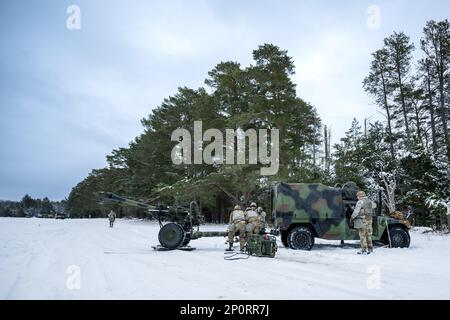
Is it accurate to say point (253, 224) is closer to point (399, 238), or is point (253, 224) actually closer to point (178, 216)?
point (178, 216)

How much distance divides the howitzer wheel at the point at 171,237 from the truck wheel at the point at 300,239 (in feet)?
12.3

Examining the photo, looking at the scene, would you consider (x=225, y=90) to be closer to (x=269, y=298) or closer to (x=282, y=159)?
(x=282, y=159)

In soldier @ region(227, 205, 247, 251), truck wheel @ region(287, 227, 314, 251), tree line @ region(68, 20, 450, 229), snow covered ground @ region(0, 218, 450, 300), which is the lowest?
snow covered ground @ region(0, 218, 450, 300)

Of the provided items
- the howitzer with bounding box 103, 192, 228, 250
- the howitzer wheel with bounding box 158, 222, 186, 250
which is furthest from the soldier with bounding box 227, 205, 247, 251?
the howitzer wheel with bounding box 158, 222, 186, 250

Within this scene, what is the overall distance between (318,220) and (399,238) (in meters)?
2.90

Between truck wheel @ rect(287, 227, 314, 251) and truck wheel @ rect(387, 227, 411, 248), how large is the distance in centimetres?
289

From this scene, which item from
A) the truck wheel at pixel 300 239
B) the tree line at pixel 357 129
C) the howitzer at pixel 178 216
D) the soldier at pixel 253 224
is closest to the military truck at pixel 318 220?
the truck wheel at pixel 300 239

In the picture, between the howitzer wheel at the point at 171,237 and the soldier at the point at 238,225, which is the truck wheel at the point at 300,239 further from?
the howitzer wheel at the point at 171,237

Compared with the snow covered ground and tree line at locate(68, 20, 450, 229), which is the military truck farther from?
tree line at locate(68, 20, 450, 229)

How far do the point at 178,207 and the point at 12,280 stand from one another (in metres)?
7.13

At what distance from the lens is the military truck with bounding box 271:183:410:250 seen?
12.3 meters

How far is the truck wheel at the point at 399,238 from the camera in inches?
487

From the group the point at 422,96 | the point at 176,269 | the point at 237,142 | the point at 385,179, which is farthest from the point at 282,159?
the point at 176,269

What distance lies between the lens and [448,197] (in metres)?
19.6
